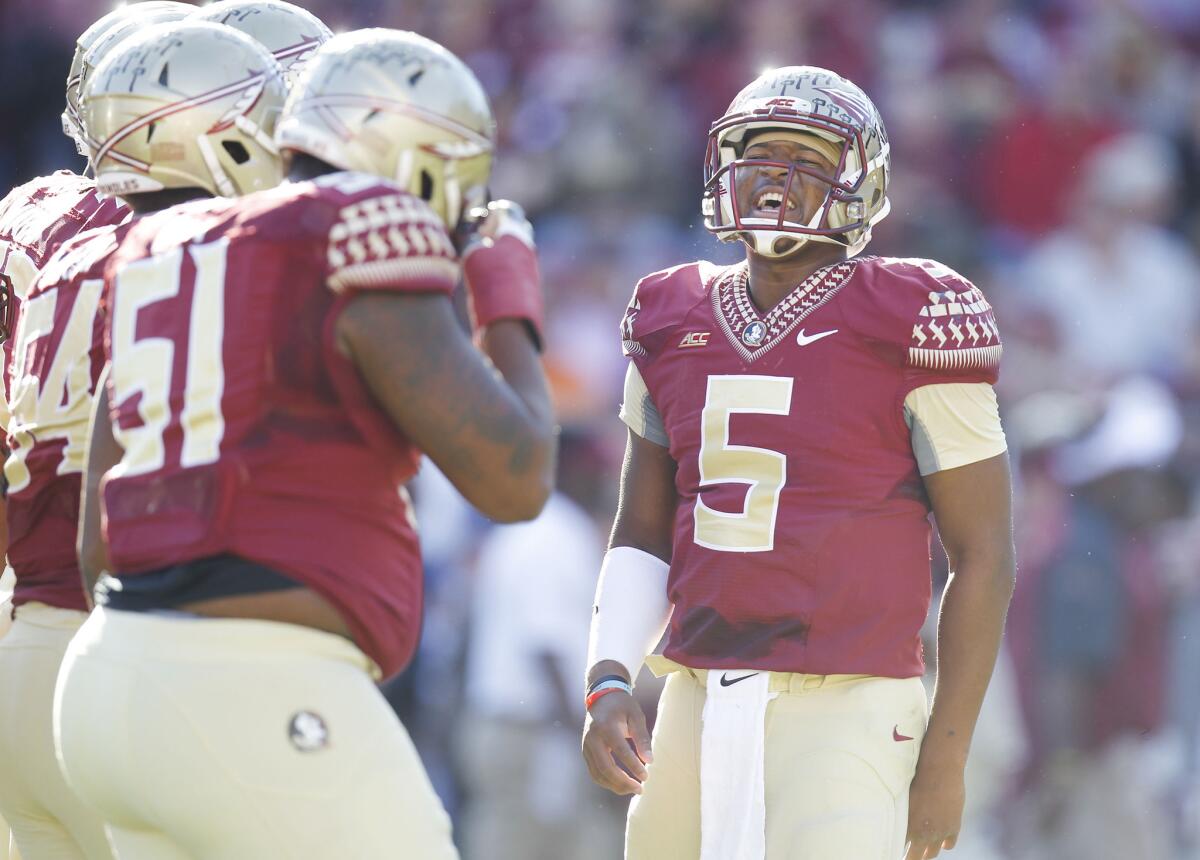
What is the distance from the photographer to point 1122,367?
8508mm

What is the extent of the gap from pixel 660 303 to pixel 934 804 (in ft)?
3.67

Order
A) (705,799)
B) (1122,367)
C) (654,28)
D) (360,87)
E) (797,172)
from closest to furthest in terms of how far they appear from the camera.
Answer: (360,87) < (705,799) < (797,172) < (1122,367) < (654,28)

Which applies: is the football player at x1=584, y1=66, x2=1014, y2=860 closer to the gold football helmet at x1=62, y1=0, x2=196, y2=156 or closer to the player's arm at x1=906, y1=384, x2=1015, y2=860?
the player's arm at x1=906, y1=384, x2=1015, y2=860

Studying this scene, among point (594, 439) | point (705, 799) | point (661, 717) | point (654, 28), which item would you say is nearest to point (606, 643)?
point (661, 717)

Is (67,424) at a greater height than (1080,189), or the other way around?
(67,424)

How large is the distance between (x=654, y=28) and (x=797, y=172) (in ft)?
21.1

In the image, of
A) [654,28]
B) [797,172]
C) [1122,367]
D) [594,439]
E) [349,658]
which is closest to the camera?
[349,658]

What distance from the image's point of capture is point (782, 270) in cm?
369

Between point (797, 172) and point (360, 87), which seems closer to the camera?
point (360, 87)

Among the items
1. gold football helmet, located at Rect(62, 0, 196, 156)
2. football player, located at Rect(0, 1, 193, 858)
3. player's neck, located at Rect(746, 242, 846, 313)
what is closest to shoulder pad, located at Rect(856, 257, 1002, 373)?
player's neck, located at Rect(746, 242, 846, 313)

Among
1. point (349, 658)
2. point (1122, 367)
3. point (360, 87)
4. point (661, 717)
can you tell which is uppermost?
point (360, 87)

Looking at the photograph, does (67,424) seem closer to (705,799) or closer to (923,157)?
(705,799)

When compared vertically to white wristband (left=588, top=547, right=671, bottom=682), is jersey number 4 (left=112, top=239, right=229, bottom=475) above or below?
above

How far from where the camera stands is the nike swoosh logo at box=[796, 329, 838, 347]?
11.5 feet
